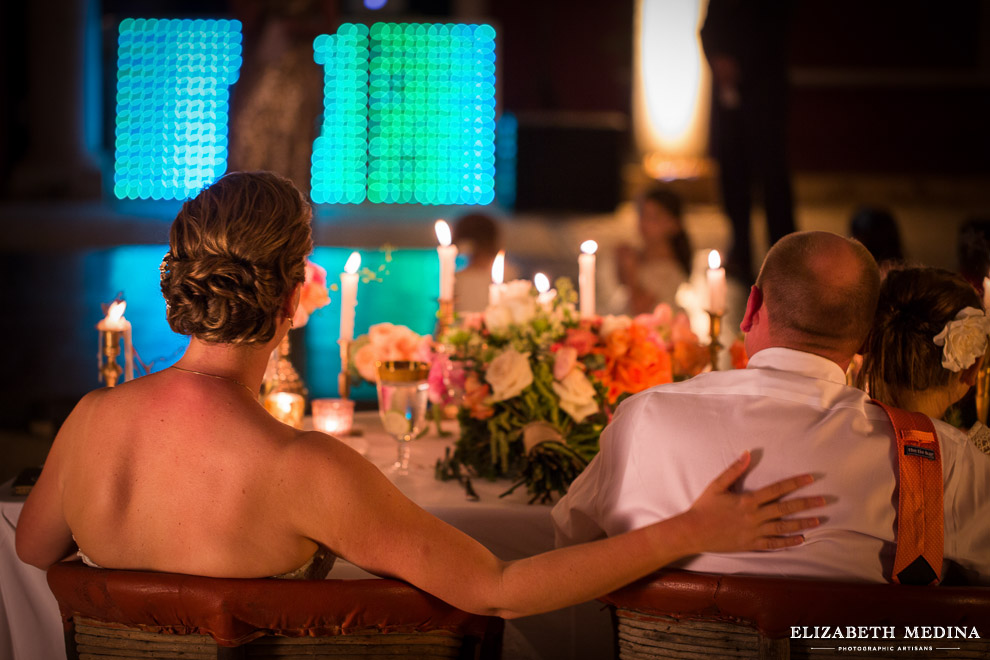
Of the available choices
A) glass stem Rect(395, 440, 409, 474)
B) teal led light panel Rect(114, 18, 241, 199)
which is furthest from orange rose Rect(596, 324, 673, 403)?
teal led light panel Rect(114, 18, 241, 199)

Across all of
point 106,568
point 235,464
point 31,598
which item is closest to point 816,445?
point 235,464

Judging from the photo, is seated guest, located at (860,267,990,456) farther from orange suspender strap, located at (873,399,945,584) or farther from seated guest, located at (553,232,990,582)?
orange suspender strap, located at (873,399,945,584)

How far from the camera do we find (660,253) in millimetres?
4516

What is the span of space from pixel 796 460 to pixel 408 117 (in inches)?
393

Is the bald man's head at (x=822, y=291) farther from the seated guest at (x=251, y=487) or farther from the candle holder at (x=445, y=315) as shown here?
the candle holder at (x=445, y=315)

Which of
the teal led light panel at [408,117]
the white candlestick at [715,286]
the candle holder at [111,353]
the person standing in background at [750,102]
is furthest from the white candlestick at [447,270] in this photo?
the teal led light panel at [408,117]

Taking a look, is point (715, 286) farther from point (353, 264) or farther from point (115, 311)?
point (115, 311)

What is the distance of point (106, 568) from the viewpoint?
112 centimetres

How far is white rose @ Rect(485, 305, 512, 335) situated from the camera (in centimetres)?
190

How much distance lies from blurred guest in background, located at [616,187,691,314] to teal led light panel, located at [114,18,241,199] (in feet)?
23.4

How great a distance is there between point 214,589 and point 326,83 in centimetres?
1013

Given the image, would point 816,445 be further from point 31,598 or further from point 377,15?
point 377,15

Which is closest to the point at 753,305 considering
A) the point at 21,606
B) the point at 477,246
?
the point at 21,606

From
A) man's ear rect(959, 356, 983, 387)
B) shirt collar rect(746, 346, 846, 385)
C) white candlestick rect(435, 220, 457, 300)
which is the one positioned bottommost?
man's ear rect(959, 356, 983, 387)
